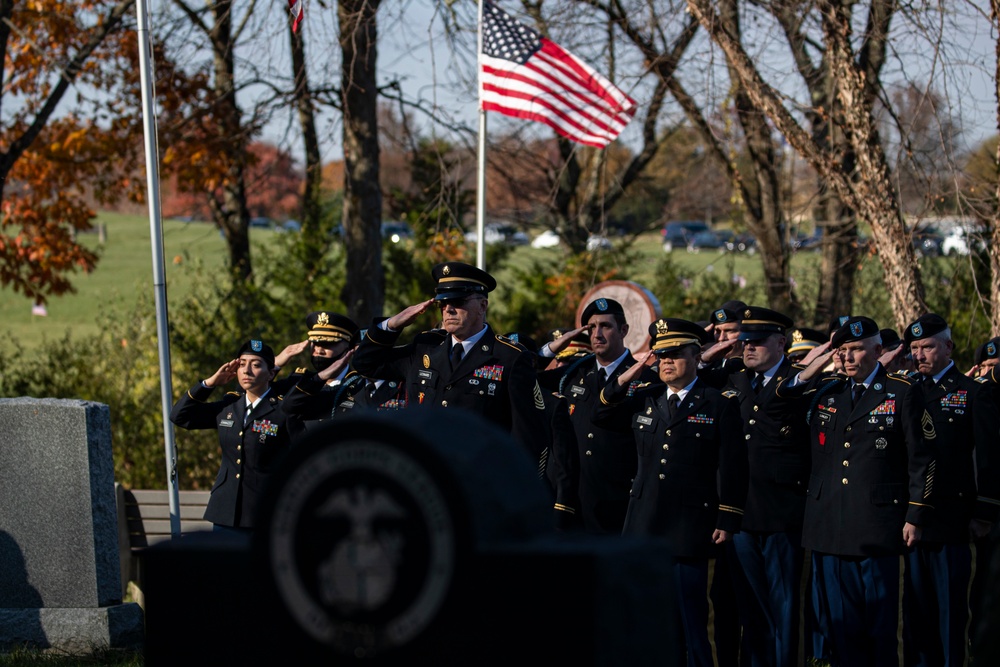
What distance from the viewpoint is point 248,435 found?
23.8 feet

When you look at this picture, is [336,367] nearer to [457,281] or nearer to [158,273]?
[457,281]

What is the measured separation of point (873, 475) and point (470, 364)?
7.35 feet

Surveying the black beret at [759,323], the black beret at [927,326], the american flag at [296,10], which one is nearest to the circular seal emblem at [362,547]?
the black beret at [759,323]

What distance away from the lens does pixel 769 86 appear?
37.0 feet

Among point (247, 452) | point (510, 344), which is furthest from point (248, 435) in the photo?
point (510, 344)

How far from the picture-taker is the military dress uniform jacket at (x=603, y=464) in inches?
282

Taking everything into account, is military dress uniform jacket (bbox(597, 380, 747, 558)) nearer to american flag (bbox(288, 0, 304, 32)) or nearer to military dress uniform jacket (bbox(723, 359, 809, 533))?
military dress uniform jacket (bbox(723, 359, 809, 533))

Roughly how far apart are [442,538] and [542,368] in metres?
5.66

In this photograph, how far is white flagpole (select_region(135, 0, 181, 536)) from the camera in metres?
8.53

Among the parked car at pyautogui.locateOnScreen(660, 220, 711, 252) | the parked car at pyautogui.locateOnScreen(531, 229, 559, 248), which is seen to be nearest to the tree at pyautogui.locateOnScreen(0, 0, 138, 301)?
the parked car at pyautogui.locateOnScreen(531, 229, 559, 248)

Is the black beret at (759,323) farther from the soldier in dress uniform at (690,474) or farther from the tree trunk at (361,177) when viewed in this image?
the tree trunk at (361,177)

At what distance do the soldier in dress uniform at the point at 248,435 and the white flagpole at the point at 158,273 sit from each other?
1143mm

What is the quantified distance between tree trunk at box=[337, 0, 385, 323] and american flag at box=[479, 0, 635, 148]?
2345 millimetres

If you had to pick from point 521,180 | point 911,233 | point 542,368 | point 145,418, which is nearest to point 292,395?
point 542,368
